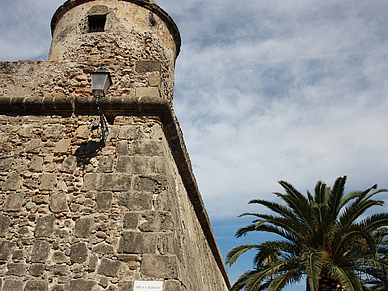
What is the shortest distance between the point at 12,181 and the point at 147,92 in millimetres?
2233

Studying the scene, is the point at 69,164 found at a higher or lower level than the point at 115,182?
higher

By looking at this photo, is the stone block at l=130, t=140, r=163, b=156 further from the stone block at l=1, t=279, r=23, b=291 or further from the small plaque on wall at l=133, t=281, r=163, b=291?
the stone block at l=1, t=279, r=23, b=291

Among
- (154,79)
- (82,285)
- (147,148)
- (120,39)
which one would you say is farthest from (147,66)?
(82,285)

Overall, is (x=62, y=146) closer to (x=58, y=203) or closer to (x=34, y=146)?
(x=34, y=146)

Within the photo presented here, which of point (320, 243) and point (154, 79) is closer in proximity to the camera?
point (154, 79)

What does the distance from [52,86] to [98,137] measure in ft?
4.25

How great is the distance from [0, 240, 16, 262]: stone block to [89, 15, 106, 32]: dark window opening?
12.4 feet

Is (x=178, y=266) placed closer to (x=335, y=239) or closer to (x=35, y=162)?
(x=35, y=162)

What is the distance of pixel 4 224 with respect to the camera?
4.02 meters

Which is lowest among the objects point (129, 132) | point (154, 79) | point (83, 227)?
point (83, 227)

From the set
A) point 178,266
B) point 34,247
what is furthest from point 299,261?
point 34,247

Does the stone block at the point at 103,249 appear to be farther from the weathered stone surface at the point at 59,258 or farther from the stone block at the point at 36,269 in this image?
the stone block at the point at 36,269

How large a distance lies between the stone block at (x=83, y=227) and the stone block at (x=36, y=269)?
0.49 meters

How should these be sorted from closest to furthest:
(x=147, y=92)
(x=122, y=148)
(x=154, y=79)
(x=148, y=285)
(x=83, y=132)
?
(x=148, y=285), (x=122, y=148), (x=83, y=132), (x=147, y=92), (x=154, y=79)
